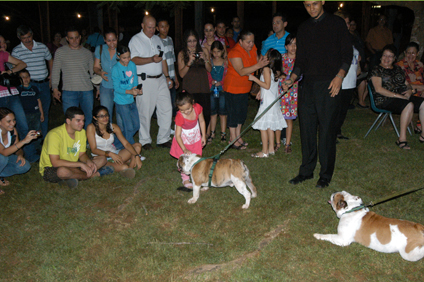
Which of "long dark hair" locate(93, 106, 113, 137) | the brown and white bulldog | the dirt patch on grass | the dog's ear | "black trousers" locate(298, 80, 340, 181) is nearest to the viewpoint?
the dirt patch on grass

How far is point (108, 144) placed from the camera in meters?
5.46

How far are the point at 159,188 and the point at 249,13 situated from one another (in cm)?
2096

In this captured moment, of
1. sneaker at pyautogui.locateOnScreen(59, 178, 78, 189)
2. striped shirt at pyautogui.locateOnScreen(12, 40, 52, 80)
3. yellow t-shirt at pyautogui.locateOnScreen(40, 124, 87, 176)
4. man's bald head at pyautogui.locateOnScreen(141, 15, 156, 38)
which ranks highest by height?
→ man's bald head at pyautogui.locateOnScreen(141, 15, 156, 38)

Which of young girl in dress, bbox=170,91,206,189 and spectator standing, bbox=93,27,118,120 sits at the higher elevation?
spectator standing, bbox=93,27,118,120

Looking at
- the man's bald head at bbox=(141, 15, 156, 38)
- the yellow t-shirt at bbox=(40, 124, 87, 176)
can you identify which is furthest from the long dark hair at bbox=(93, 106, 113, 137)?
the man's bald head at bbox=(141, 15, 156, 38)

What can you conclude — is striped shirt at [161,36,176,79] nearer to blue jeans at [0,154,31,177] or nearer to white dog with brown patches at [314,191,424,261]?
blue jeans at [0,154,31,177]

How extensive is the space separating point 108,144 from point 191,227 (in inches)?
94.6

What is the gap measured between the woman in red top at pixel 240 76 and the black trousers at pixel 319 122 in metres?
1.10

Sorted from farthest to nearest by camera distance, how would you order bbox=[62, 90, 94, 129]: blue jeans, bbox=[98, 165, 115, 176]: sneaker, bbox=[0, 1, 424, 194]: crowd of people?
bbox=[62, 90, 94, 129]: blue jeans, bbox=[98, 165, 115, 176]: sneaker, bbox=[0, 1, 424, 194]: crowd of people

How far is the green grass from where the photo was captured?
3.17 m

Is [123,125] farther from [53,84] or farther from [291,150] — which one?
[291,150]

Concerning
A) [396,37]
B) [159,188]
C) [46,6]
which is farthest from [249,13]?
[159,188]

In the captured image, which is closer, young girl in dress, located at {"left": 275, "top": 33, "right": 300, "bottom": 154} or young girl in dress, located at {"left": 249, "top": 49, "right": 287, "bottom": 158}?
young girl in dress, located at {"left": 249, "top": 49, "right": 287, "bottom": 158}

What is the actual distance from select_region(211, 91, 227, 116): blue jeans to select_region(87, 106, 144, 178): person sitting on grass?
185 cm
